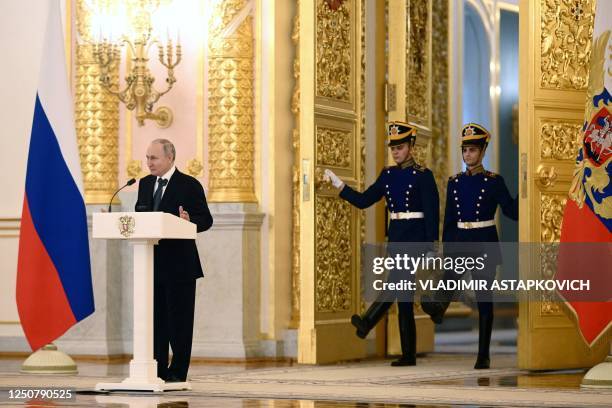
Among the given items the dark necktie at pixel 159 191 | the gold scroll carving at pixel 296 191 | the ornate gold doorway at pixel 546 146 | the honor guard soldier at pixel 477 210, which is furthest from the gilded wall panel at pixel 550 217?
the dark necktie at pixel 159 191

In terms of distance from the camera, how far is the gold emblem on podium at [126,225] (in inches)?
273

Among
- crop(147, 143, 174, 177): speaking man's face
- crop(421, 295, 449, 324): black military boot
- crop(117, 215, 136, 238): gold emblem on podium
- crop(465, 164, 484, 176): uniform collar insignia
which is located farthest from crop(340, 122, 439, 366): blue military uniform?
crop(117, 215, 136, 238): gold emblem on podium

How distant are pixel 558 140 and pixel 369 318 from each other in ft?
5.27

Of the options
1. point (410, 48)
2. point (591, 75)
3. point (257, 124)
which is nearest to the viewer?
point (591, 75)

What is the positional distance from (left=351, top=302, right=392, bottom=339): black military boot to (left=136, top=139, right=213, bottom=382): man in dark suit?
74.1 inches

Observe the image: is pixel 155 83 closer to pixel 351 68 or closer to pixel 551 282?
pixel 351 68

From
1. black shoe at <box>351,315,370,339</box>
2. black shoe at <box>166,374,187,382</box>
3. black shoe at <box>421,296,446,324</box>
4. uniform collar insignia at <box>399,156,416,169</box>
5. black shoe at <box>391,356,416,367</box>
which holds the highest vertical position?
uniform collar insignia at <box>399,156,416,169</box>

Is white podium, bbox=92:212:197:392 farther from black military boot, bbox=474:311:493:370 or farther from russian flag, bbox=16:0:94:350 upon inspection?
black military boot, bbox=474:311:493:370

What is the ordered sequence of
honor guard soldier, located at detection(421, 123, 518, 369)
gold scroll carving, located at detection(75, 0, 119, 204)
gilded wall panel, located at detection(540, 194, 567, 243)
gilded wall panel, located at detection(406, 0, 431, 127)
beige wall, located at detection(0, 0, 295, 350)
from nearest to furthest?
1. gilded wall panel, located at detection(540, 194, 567, 243)
2. honor guard soldier, located at detection(421, 123, 518, 369)
3. beige wall, located at detection(0, 0, 295, 350)
4. gold scroll carving, located at detection(75, 0, 119, 204)
5. gilded wall panel, located at detection(406, 0, 431, 127)

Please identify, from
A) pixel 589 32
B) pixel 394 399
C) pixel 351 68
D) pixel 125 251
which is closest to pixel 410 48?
pixel 351 68

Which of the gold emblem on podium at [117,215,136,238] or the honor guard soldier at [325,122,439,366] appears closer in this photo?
the gold emblem on podium at [117,215,136,238]

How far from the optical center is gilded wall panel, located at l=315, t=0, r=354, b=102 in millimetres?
9203

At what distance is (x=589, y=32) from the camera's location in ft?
29.3

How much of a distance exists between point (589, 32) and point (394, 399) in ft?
10.7
